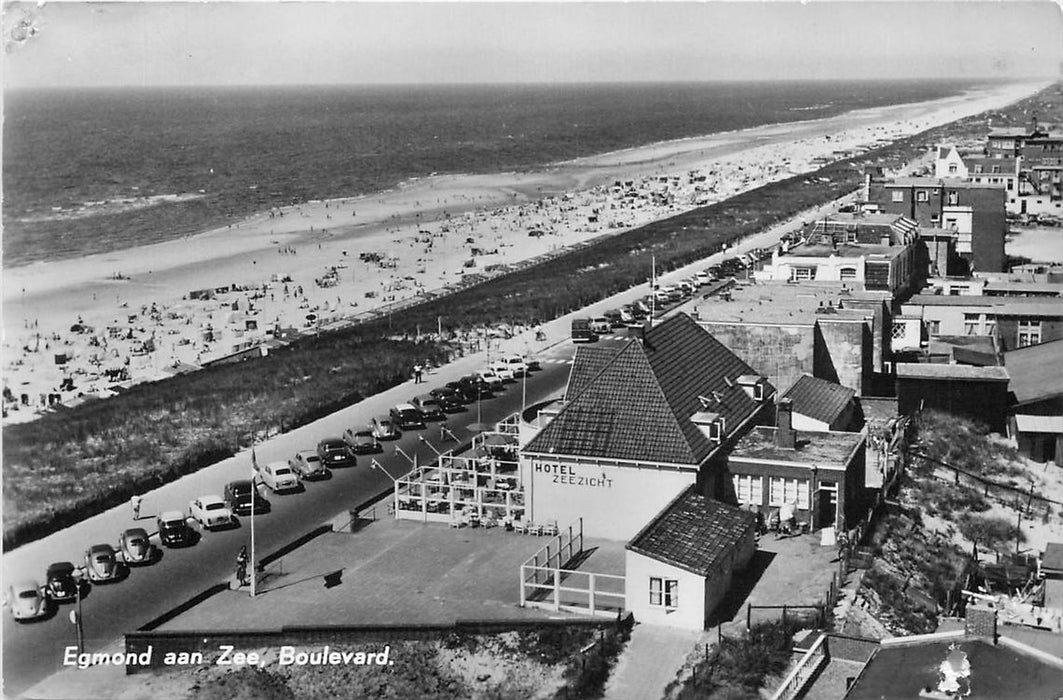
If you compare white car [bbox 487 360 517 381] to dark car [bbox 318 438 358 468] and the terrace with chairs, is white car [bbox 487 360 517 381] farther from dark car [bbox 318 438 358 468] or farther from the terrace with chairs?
the terrace with chairs

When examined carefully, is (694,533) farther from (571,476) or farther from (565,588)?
(571,476)

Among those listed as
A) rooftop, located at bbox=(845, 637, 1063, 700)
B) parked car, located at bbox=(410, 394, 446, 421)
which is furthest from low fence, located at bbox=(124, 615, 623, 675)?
parked car, located at bbox=(410, 394, 446, 421)

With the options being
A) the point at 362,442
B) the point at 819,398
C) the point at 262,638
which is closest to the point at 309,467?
the point at 362,442

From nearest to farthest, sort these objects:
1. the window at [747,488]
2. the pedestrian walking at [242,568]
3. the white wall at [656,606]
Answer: the white wall at [656,606] → the pedestrian walking at [242,568] → the window at [747,488]

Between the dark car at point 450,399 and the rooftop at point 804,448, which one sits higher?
the rooftop at point 804,448

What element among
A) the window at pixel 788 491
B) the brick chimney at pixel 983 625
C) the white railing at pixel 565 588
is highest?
the brick chimney at pixel 983 625

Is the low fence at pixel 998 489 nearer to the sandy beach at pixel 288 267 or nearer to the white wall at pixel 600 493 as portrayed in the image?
the white wall at pixel 600 493

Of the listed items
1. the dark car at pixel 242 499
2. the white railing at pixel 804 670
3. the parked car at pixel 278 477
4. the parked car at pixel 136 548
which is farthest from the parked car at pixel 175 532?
the white railing at pixel 804 670
